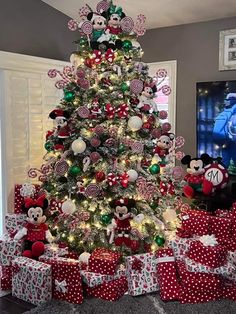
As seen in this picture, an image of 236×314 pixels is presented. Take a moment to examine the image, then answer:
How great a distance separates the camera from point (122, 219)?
116 inches

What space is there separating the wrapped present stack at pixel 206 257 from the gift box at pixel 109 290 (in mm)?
430

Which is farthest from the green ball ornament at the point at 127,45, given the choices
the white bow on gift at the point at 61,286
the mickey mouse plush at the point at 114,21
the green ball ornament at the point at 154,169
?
the white bow on gift at the point at 61,286

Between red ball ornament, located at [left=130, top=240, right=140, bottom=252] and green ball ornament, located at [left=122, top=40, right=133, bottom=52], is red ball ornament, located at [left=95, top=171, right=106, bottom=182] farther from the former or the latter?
green ball ornament, located at [left=122, top=40, right=133, bottom=52]

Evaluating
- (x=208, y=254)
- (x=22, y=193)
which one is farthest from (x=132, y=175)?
(x=22, y=193)

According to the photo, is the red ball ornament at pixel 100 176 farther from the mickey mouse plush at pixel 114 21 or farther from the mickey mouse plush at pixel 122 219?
the mickey mouse plush at pixel 114 21

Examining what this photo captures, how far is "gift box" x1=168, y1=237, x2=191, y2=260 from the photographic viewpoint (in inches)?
112

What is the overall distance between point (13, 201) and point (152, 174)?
145 cm

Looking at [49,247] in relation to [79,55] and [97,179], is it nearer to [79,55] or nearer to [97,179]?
[97,179]

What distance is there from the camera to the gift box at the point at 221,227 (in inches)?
110

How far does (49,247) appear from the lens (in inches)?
117

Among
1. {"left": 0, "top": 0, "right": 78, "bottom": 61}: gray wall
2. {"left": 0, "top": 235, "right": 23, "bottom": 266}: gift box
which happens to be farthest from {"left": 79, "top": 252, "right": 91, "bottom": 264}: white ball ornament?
{"left": 0, "top": 0, "right": 78, "bottom": 61}: gray wall

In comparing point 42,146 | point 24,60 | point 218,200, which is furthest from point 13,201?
point 218,200

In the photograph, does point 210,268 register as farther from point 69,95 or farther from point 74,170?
point 69,95

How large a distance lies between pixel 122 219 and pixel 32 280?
0.80 meters
